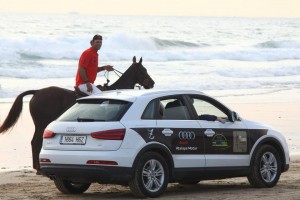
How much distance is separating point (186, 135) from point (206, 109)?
1141 mm

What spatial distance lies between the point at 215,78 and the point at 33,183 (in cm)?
2800

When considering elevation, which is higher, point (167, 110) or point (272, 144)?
point (167, 110)

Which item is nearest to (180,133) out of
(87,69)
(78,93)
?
(78,93)

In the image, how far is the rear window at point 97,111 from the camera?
37.4ft

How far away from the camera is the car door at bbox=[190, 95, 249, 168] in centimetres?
1216

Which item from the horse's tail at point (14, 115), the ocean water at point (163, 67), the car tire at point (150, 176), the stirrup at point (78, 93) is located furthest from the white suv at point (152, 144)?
the ocean water at point (163, 67)

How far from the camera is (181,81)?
39531 mm

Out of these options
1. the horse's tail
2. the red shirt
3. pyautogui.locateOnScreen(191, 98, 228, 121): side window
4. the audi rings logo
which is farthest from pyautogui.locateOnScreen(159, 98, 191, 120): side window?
the horse's tail

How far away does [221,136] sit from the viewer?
40.3ft

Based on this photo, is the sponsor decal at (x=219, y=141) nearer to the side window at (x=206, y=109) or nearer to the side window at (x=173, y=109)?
the side window at (x=206, y=109)

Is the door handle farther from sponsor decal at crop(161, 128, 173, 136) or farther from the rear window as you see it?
the rear window

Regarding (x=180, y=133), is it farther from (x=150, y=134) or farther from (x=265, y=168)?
(x=265, y=168)

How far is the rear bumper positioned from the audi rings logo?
3.17 feet

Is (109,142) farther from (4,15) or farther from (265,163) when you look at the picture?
(4,15)
